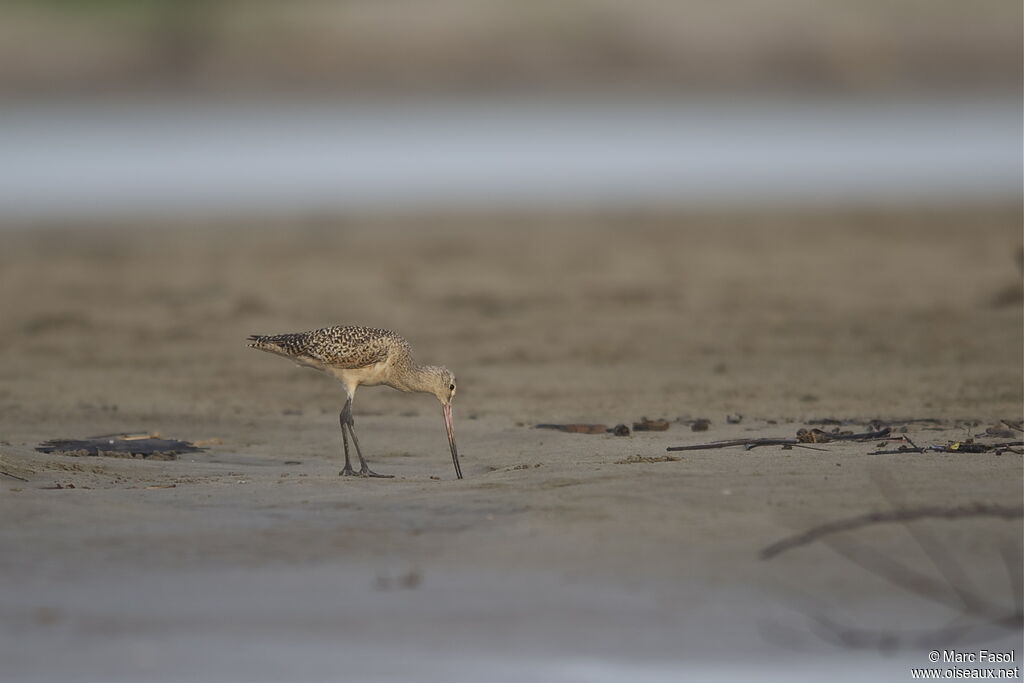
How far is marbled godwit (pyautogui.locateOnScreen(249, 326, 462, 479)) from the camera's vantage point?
930 centimetres

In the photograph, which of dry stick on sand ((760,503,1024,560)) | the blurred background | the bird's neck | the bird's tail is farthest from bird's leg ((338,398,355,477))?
the blurred background

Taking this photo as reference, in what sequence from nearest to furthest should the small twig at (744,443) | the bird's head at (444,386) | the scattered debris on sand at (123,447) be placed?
1. the small twig at (744,443)
2. the scattered debris on sand at (123,447)
3. the bird's head at (444,386)

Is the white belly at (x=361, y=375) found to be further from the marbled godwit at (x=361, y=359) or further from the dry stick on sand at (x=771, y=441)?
the dry stick on sand at (x=771, y=441)

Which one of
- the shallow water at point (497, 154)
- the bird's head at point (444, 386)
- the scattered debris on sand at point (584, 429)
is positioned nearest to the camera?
the scattered debris on sand at point (584, 429)

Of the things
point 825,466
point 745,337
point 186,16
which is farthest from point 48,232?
point 186,16

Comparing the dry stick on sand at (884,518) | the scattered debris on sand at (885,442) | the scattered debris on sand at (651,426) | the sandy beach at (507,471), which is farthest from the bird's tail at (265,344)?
the dry stick on sand at (884,518)

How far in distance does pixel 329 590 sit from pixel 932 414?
4.93 metres

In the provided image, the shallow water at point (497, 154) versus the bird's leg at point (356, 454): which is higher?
the shallow water at point (497, 154)

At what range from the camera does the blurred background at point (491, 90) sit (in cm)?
3044

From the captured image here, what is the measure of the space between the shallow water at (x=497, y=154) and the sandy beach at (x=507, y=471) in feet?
24.0

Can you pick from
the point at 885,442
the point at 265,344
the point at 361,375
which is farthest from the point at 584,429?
the point at 265,344

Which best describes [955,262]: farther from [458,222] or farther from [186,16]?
[186,16]

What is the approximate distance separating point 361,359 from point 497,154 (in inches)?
898

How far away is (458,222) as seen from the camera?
21.9 m
